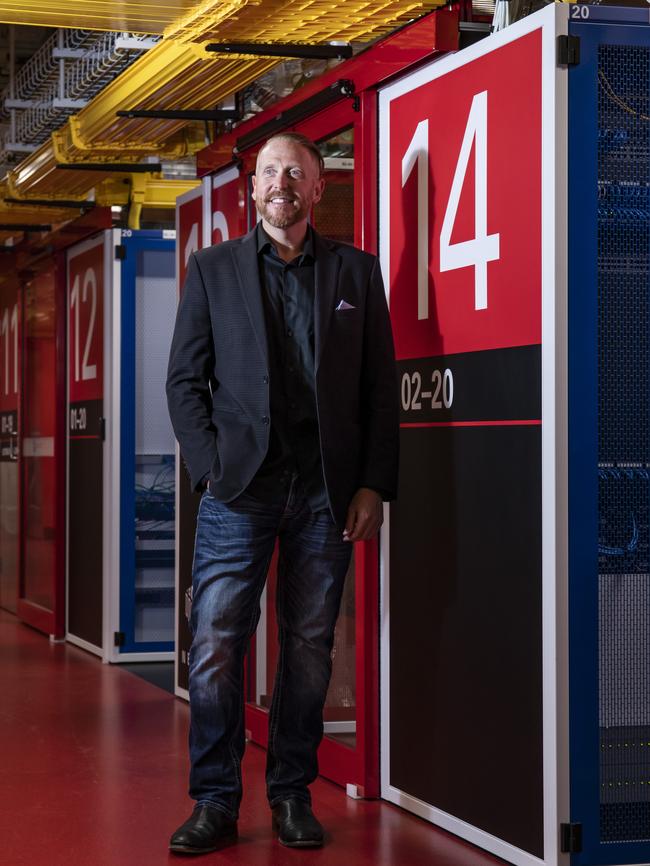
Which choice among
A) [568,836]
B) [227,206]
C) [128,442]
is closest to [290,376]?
[568,836]

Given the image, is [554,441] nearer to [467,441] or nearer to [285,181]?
[467,441]

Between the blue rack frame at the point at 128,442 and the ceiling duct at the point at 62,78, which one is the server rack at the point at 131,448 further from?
the ceiling duct at the point at 62,78

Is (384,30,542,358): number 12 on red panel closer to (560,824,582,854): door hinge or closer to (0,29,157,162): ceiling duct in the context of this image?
(560,824,582,854): door hinge

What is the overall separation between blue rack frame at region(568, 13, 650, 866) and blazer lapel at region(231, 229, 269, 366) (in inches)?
30.5

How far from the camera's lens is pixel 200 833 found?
3400 millimetres

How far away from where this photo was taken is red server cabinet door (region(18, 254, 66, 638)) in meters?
7.68

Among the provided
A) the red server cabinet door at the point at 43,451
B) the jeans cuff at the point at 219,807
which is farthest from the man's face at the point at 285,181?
the red server cabinet door at the point at 43,451

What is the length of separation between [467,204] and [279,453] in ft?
2.66

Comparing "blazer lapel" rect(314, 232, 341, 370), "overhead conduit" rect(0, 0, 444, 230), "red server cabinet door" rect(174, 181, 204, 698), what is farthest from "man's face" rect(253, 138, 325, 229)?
"red server cabinet door" rect(174, 181, 204, 698)

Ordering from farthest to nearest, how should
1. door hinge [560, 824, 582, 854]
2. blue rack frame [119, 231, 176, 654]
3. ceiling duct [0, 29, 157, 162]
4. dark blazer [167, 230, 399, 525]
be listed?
blue rack frame [119, 231, 176, 654] → ceiling duct [0, 29, 157, 162] → dark blazer [167, 230, 399, 525] → door hinge [560, 824, 582, 854]

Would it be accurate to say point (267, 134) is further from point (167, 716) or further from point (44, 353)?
point (44, 353)

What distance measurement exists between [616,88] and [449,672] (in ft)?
5.06

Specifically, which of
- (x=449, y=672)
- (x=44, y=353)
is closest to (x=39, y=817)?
(x=449, y=672)

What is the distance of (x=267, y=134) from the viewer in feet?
15.5
